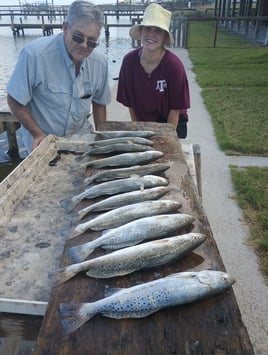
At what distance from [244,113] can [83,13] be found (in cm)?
699

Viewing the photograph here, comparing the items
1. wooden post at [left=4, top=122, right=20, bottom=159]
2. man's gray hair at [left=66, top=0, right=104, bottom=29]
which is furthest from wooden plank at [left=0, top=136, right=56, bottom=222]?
wooden post at [left=4, top=122, right=20, bottom=159]

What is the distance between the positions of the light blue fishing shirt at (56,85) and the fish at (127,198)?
1.91 meters

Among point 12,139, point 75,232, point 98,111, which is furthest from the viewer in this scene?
point 12,139

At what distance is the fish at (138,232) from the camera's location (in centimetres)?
220

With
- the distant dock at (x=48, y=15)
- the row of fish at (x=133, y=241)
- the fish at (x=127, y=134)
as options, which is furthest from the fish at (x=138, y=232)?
the distant dock at (x=48, y=15)

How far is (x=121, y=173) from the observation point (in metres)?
3.17

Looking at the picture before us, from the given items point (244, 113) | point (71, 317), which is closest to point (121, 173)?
point (71, 317)

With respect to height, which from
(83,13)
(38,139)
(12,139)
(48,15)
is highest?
(83,13)

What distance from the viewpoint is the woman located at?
410cm

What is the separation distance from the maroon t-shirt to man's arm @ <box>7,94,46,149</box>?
4.61 ft

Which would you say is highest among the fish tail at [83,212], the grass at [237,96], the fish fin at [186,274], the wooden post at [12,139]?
the fish fin at [186,274]

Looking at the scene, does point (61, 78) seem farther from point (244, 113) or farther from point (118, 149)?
point (244, 113)

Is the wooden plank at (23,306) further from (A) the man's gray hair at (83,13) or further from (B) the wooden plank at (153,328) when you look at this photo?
(A) the man's gray hair at (83,13)

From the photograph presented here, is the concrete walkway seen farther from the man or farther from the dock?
the man
